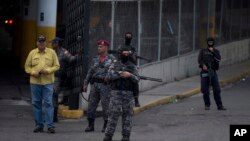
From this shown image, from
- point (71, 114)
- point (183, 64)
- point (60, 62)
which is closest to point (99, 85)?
point (60, 62)

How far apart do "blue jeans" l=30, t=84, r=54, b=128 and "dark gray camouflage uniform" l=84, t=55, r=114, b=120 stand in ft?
2.47

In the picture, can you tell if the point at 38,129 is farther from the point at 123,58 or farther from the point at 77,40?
the point at 77,40

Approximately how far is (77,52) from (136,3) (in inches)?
164

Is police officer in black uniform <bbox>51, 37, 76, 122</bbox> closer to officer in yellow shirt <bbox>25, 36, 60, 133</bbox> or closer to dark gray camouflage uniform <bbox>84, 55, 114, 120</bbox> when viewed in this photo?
officer in yellow shirt <bbox>25, 36, 60, 133</bbox>

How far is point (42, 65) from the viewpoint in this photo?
1534cm

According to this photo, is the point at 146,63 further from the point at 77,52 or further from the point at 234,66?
the point at 234,66

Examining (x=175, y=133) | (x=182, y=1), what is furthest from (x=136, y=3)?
(x=175, y=133)

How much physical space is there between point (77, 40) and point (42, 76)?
9.07ft

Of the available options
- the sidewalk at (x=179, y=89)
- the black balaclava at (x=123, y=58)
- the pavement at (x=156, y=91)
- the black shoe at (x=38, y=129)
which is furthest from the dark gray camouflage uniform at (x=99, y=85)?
the sidewalk at (x=179, y=89)

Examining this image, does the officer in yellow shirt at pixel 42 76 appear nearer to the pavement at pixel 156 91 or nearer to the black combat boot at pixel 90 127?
the black combat boot at pixel 90 127

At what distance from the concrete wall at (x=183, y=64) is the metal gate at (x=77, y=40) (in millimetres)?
4009

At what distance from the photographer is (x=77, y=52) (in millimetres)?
17953

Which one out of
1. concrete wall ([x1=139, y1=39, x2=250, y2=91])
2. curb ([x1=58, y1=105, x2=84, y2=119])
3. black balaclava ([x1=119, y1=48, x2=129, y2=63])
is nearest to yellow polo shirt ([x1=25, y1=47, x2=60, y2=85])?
black balaclava ([x1=119, y1=48, x2=129, y2=63])

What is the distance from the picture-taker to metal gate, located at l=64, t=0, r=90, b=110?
17.7 metres
